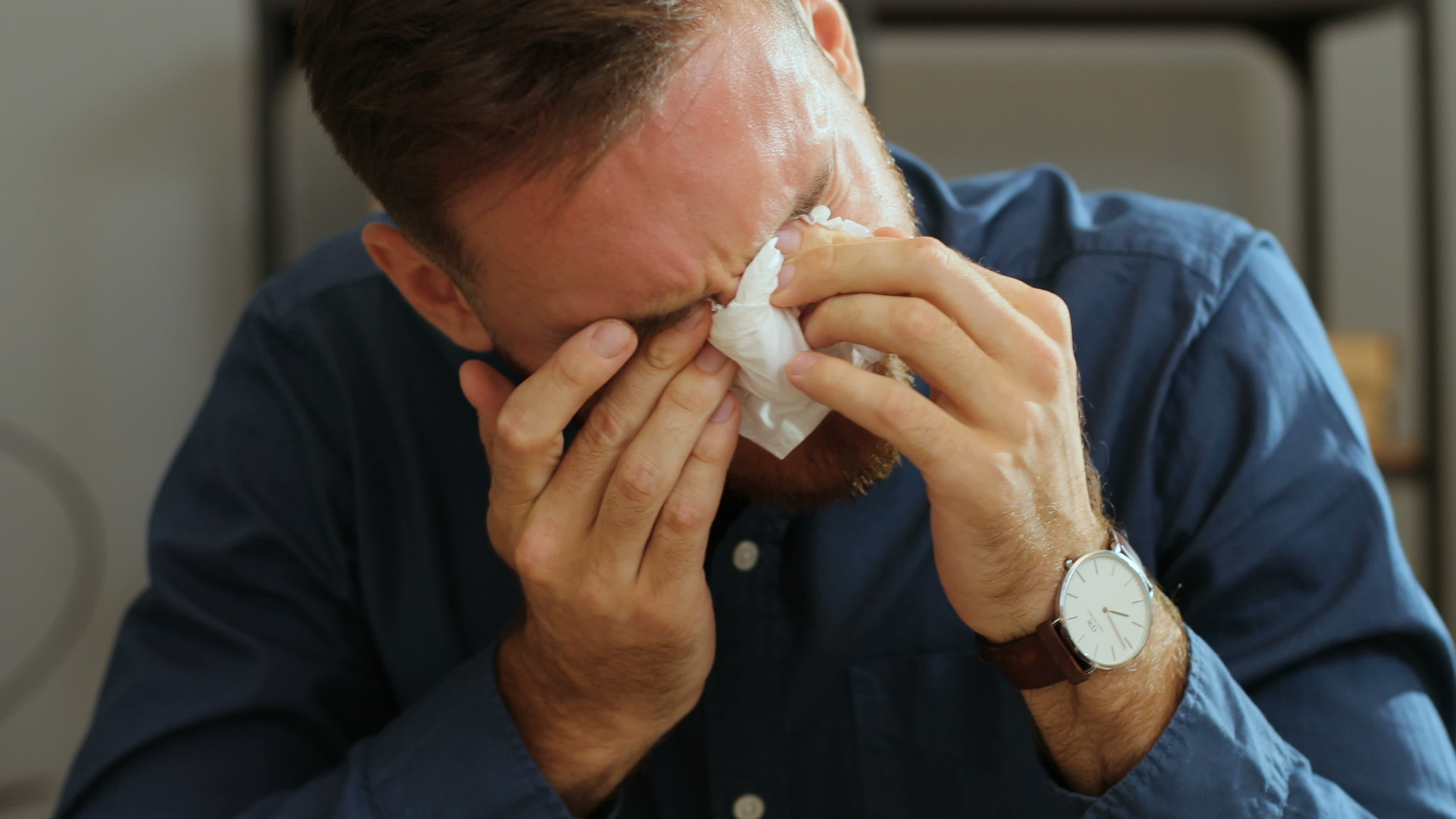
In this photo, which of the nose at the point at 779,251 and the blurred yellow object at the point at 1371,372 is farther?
the blurred yellow object at the point at 1371,372

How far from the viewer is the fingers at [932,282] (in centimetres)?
72

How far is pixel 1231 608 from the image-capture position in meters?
0.96

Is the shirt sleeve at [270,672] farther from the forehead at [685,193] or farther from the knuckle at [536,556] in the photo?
the forehead at [685,193]

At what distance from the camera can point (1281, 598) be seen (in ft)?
3.10

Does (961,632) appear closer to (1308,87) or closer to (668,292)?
(668,292)

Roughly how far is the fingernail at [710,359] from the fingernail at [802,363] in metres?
0.06

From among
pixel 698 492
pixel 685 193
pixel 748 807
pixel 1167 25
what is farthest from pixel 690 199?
pixel 1167 25

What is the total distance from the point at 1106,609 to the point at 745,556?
1.26 ft

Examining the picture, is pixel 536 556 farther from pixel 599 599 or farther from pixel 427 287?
pixel 427 287

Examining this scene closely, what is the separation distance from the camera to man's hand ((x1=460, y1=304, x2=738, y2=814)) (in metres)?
0.81

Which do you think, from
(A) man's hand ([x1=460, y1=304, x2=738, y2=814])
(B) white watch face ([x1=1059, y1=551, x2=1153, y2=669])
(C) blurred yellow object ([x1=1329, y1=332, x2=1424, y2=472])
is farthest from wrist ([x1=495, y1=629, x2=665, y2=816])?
(C) blurred yellow object ([x1=1329, y1=332, x2=1424, y2=472])

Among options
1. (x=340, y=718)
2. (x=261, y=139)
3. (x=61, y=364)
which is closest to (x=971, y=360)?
(x=340, y=718)

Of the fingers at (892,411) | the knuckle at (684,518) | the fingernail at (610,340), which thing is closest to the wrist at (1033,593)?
the fingers at (892,411)

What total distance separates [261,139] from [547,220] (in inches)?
63.4
